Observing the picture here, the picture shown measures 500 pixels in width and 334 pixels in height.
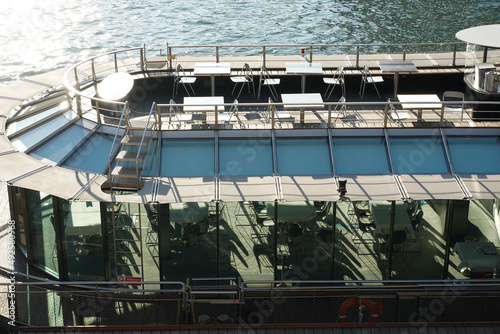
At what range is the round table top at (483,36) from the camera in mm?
22141

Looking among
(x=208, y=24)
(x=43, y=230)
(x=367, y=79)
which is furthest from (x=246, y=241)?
(x=208, y=24)

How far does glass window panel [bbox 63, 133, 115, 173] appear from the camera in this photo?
20516mm

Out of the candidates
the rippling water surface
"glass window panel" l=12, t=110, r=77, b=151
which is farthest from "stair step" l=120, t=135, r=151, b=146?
the rippling water surface

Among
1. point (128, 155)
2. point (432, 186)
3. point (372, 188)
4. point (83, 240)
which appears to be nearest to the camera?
point (372, 188)

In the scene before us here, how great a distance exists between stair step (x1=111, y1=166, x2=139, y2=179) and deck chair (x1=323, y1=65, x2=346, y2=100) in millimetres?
8771

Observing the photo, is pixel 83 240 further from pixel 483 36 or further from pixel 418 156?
pixel 483 36

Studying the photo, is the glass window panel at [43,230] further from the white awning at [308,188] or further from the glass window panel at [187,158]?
the white awning at [308,188]

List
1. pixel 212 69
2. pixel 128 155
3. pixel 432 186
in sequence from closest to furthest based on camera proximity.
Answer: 1. pixel 432 186
2. pixel 128 155
3. pixel 212 69

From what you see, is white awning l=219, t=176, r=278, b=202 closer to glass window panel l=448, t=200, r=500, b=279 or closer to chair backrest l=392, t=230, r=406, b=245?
chair backrest l=392, t=230, r=406, b=245

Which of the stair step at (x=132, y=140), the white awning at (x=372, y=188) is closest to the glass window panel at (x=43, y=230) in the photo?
the stair step at (x=132, y=140)

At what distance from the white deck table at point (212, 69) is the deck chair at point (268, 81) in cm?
123

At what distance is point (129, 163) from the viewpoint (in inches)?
790

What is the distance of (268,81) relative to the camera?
25312mm

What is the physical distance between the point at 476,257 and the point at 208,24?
40385mm
